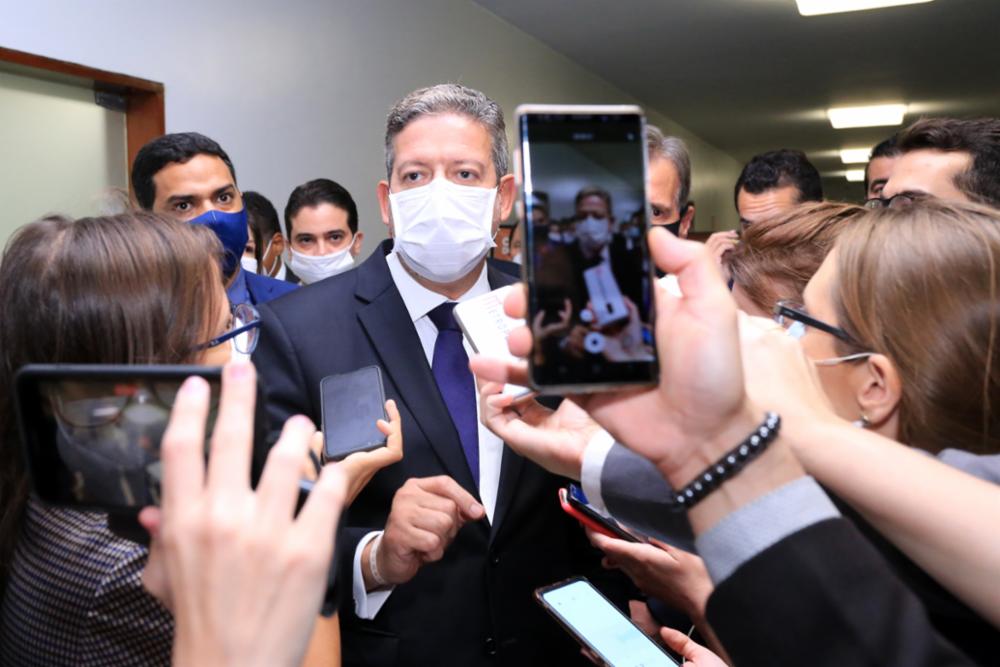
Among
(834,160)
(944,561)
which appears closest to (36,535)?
(944,561)

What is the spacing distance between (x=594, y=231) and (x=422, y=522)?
2.19 ft

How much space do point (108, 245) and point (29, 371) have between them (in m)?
0.43

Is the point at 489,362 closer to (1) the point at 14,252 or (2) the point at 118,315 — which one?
(2) the point at 118,315

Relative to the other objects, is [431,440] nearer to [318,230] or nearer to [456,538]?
[456,538]

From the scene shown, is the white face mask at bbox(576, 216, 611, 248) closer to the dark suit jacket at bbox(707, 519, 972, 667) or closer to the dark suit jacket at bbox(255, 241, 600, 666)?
the dark suit jacket at bbox(707, 519, 972, 667)

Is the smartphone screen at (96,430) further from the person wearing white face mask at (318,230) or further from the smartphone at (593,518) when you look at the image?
the person wearing white face mask at (318,230)

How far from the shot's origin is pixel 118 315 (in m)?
1.01

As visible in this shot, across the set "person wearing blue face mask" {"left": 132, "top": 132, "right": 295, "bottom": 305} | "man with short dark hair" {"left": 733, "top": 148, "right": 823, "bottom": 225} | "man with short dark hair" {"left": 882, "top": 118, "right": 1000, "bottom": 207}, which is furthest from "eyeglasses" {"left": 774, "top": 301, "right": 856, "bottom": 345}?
"man with short dark hair" {"left": 733, "top": 148, "right": 823, "bottom": 225}

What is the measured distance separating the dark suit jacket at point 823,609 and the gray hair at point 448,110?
4.16 feet

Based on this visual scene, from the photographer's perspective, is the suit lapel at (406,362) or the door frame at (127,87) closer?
the suit lapel at (406,362)

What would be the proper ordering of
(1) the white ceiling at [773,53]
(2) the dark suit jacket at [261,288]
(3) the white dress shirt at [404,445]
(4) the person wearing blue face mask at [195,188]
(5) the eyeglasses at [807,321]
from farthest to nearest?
(1) the white ceiling at [773,53]
(2) the dark suit jacket at [261,288]
(4) the person wearing blue face mask at [195,188]
(3) the white dress shirt at [404,445]
(5) the eyeglasses at [807,321]

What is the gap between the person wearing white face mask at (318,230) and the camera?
3.63 metres

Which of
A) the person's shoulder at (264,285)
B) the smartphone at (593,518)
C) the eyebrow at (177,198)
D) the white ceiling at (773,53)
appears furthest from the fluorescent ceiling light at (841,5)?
the smartphone at (593,518)

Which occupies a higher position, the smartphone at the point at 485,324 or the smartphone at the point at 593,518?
the smartphone at the point at 485,324
